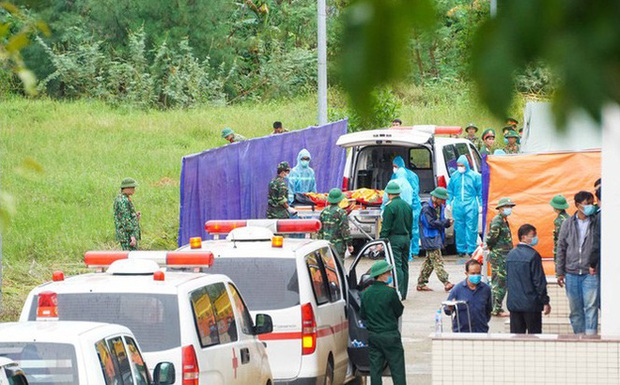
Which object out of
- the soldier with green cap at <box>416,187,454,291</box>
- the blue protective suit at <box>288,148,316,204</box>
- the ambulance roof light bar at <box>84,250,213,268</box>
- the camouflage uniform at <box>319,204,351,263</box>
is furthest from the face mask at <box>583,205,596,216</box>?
the blue protective suit at <box>288,148,316,204</box>

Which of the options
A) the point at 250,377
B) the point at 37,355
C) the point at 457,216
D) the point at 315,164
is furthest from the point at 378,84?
the point at 315,164

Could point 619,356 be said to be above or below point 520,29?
below

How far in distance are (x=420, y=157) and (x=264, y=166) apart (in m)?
3.23

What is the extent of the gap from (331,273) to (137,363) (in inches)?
182

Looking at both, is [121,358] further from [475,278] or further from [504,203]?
[504,203]

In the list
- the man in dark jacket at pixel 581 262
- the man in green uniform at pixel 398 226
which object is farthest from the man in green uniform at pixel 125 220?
the man in dark jacket at pixel 581 262

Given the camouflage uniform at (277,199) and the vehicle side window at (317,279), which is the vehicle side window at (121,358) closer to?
→ the vehicle side window at (317,279)

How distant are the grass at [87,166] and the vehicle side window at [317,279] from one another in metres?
1.50

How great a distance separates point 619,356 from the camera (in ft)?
35.4

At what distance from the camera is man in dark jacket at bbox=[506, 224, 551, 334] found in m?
13.2

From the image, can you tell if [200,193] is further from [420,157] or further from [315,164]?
[315,164]

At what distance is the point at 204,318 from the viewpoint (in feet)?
31.1

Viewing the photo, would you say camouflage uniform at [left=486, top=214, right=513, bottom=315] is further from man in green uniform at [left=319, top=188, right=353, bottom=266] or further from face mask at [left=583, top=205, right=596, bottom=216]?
face mask at [left=583, top=205, right=596, bottom=216]

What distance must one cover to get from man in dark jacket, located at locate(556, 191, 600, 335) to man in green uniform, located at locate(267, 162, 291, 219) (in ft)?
24.5
